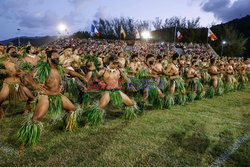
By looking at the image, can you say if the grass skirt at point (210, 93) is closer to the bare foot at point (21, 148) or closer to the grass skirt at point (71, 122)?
the grass skirt at point (71, 122)

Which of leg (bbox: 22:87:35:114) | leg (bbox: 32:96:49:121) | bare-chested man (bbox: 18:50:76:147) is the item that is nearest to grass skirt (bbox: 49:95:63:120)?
bare-chested man (bbox: 18:50:76:147)

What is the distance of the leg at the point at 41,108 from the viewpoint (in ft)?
16.2

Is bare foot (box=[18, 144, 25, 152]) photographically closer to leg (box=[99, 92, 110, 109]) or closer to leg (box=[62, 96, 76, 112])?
leg (box=[62, 96, 76, 112])

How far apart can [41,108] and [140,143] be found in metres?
1.92

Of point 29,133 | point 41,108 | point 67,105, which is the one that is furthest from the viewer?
point 67,105

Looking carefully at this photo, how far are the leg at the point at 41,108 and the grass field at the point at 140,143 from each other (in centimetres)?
53

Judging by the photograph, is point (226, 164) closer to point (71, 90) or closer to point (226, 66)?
point (71, 90)

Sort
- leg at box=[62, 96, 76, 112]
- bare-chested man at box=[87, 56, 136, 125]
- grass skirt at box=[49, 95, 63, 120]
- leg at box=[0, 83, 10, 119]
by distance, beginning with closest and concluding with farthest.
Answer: grass skirt at box=[49, 95, 63, 120] < leg at box=[62, 96, 76, 112] < bare-chested man at box=[87, 56, 136, 125] < leg at box=[0, 83, 10, 119]

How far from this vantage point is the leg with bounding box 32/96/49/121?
16.2ft

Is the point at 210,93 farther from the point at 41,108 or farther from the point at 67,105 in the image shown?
the point at 41,108

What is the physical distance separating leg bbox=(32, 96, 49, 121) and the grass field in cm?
53

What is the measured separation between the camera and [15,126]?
618 cm

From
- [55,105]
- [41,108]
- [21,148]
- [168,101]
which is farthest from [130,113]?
[21,148]

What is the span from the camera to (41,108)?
5.03 metres
